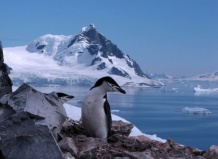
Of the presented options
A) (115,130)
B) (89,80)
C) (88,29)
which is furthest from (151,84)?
(115,130)

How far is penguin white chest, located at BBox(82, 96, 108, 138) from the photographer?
14.6ft

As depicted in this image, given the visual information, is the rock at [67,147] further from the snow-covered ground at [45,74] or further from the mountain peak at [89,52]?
the mountain peak at [89,52]

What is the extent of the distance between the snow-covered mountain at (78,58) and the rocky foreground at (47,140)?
7074 cm

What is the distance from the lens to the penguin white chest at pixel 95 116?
4438 millimetres

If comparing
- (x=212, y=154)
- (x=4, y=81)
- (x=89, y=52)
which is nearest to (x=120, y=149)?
(x=212, y=154)

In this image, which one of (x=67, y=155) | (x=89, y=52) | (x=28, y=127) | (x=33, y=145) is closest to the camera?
(x=33, y=145)

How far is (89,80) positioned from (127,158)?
58032mm

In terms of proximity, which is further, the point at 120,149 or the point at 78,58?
the point at 78,58

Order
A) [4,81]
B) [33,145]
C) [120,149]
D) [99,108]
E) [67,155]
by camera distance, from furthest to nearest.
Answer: [4,81] < [99,108] < [120,149] < [67,155] < [33,145]

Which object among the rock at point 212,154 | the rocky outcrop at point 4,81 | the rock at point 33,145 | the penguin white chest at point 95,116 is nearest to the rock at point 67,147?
the rock at point 33,145

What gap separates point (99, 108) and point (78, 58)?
318 feet

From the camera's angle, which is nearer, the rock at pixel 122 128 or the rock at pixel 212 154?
the rock at pixel 212 154

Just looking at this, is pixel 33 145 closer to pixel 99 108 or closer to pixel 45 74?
pixel 99 108

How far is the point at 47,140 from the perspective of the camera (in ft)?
10.8
